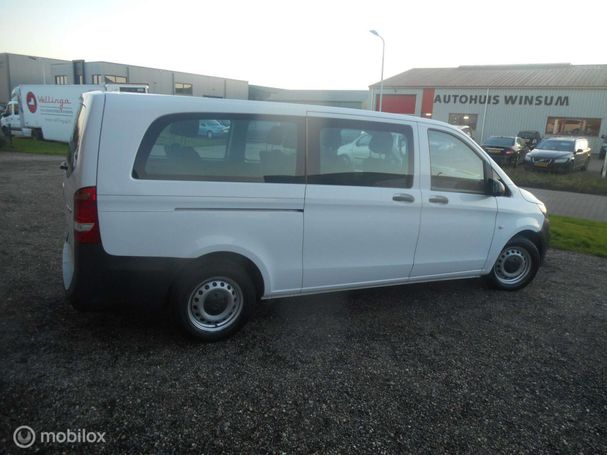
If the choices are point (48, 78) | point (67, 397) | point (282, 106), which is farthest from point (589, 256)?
point (48, 78)

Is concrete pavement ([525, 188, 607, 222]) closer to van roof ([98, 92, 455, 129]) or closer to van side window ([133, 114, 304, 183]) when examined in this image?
van roof ([98, 92, 455, 129])

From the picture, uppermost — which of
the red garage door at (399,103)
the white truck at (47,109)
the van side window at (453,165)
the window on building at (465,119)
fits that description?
the red garage door at (399,103)

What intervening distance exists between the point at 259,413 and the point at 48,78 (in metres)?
54.6

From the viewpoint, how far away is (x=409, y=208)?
4.14 meters

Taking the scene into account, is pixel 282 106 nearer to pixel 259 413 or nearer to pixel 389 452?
pixel 259 413

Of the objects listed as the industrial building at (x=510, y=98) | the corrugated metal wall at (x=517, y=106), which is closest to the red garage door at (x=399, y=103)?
the industrial building at (x=510, y=98)

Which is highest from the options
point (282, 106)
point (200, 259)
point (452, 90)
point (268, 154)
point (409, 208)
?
point (452, 90)

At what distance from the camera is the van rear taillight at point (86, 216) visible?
10.2ft

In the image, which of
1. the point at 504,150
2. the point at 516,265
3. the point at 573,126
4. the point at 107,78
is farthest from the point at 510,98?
the point at 516,265

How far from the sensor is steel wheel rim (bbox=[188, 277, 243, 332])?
3533mm

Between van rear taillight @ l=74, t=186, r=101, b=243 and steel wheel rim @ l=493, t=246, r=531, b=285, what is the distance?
13.6 feet

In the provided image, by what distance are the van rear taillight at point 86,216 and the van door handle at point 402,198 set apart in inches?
96.0

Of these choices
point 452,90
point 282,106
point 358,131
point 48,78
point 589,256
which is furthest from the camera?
point 48,78

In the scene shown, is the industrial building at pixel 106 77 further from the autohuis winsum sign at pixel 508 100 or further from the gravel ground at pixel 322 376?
the gravel ground at pixel 322 376
